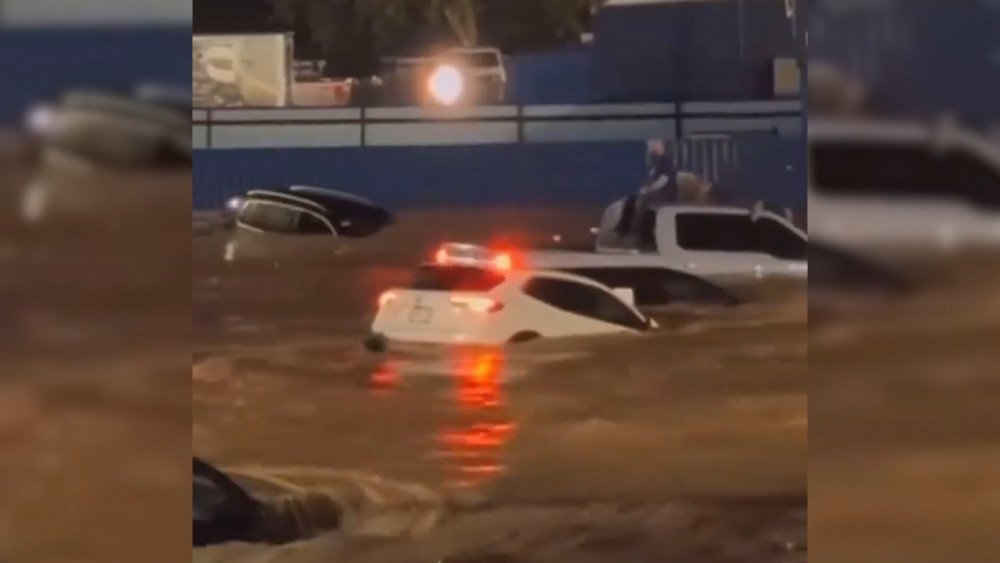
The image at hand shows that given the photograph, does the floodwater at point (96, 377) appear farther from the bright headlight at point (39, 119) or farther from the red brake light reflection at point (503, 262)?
the red brake light reflection at point (503, 262)

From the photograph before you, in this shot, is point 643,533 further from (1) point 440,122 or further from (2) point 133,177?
(2) point 133,177

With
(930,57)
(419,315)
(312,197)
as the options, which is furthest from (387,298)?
(930,57)

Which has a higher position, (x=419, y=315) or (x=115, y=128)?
(x=115, y=128)

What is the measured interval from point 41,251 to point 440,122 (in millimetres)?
464

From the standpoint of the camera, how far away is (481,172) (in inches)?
69.3

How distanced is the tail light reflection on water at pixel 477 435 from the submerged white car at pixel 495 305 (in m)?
0.06

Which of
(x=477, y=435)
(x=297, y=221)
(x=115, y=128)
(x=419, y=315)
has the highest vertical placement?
(x=115, y=128)

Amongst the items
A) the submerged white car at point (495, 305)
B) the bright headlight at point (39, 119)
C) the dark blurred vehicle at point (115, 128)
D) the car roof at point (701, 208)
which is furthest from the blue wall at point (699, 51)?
the bright headlight at point (39, 119)

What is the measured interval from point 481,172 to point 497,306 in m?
0.15

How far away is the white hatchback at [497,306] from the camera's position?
1.77 m

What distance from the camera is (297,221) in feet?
5.79

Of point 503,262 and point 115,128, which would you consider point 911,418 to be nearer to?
point 503,262

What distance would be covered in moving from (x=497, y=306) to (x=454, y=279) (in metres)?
0.06

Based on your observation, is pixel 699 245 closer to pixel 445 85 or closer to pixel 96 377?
pixel 445 85
